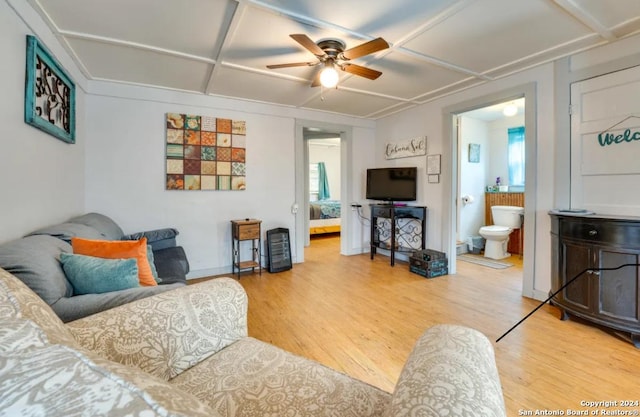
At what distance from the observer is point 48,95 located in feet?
7.14

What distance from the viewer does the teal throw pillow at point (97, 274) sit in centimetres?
142

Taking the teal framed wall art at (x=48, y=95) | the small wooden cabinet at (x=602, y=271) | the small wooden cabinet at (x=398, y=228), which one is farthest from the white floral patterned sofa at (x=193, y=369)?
the small wooden cabinet at (x=398, y=228)

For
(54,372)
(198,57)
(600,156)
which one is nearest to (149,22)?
(198,57)

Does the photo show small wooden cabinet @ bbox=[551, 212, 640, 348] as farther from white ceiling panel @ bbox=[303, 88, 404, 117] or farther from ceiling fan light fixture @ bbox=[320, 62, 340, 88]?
white ceiling panel @ bbox=[303, 88, 404, 117]

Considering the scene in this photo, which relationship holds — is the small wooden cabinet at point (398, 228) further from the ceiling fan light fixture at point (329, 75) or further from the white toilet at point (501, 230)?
the ceiling fan light fixture at point (329, 75)

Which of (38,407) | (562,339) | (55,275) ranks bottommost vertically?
(562,339)

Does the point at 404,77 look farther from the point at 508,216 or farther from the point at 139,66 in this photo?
the point at 508,216

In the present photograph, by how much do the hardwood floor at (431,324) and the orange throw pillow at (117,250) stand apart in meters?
0.95

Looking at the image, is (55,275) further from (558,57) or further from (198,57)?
(558,57)

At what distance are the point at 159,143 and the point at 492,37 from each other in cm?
359

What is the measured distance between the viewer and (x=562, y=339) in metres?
2.15

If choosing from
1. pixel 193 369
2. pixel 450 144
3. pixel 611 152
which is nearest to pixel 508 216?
pixel 450 144

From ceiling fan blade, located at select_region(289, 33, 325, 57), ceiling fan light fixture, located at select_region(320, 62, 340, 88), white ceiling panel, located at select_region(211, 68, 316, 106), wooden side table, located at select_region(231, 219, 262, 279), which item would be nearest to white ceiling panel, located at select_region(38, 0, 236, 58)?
ceiling fan blade, located at select_region(289, 33, 325, 57)

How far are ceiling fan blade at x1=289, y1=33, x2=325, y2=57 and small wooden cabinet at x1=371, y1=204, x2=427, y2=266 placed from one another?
257 cm
